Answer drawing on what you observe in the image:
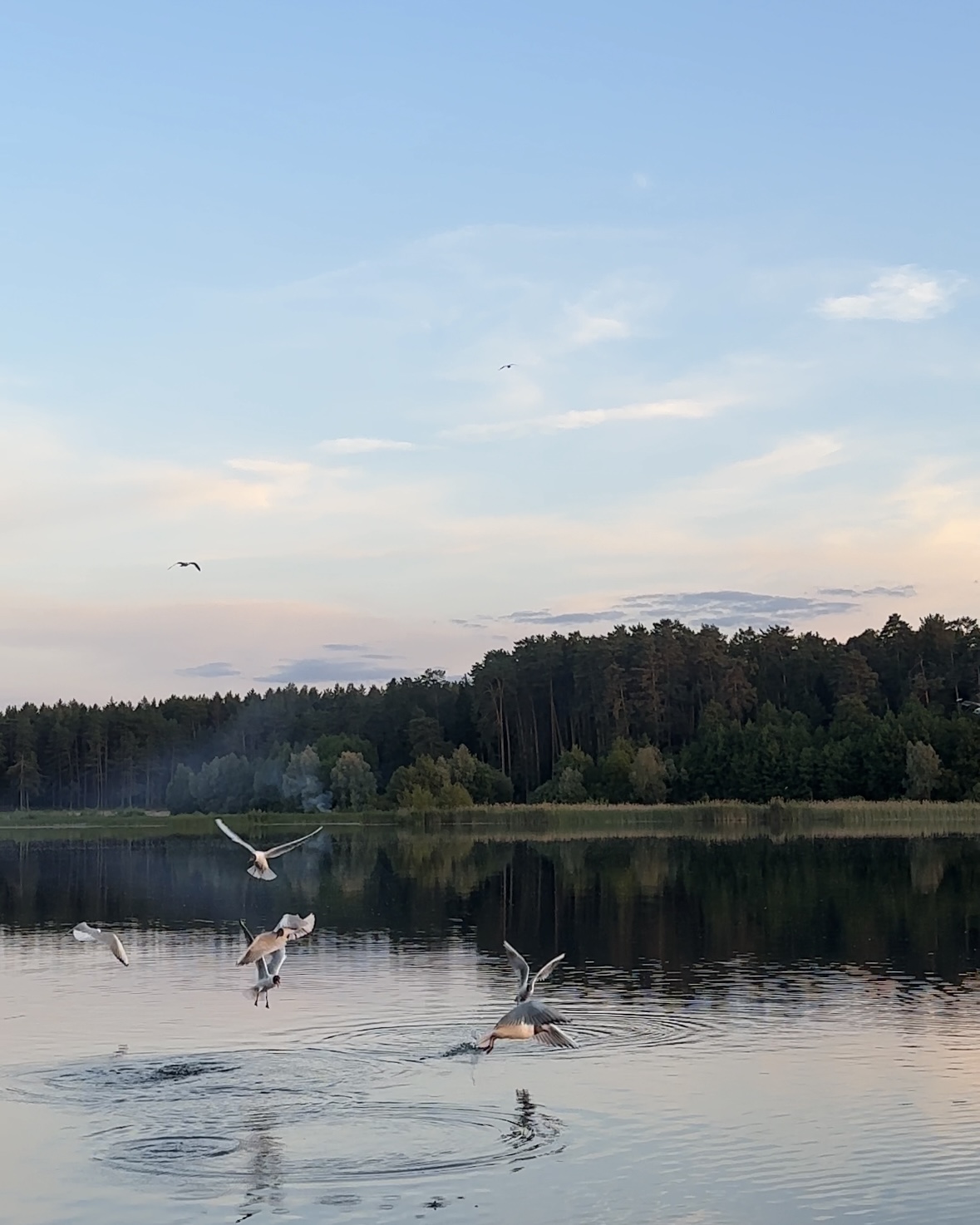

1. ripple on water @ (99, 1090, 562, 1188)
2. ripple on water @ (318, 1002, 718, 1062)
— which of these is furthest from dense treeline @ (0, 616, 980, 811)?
ripple on water @ (99, 1090, 562, 1188)

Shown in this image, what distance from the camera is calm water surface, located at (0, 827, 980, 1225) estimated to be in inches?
577

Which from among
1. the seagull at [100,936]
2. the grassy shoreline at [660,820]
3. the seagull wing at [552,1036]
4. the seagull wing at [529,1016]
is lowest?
the grassy shoreline at [660,820]

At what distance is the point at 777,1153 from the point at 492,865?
42.0 meters

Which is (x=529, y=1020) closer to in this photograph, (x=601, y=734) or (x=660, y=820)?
(x=660, y=820)

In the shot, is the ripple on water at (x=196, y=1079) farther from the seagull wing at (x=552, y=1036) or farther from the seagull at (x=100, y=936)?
the seagull wing at (x=552, y=1036)

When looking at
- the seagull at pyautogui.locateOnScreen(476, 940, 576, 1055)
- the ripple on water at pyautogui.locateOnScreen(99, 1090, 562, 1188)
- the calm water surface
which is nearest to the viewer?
the calm water surface

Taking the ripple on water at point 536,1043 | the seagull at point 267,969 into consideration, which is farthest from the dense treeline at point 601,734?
the seagull at point 267,969

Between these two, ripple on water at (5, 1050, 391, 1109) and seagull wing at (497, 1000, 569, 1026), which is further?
ripple on water at (5, 1050, 391, 1109)

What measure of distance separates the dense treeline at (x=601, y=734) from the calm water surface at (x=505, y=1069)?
196ft

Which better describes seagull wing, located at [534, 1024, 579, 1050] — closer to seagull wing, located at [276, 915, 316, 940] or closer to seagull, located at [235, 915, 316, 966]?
seagull, located at [235, 915, 316, 966]

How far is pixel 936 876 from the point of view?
46.2 m

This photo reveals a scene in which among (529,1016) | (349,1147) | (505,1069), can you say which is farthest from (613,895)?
(349,1147)

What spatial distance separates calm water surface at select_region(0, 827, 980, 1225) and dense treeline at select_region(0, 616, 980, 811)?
196ft

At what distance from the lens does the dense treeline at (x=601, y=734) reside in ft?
327
